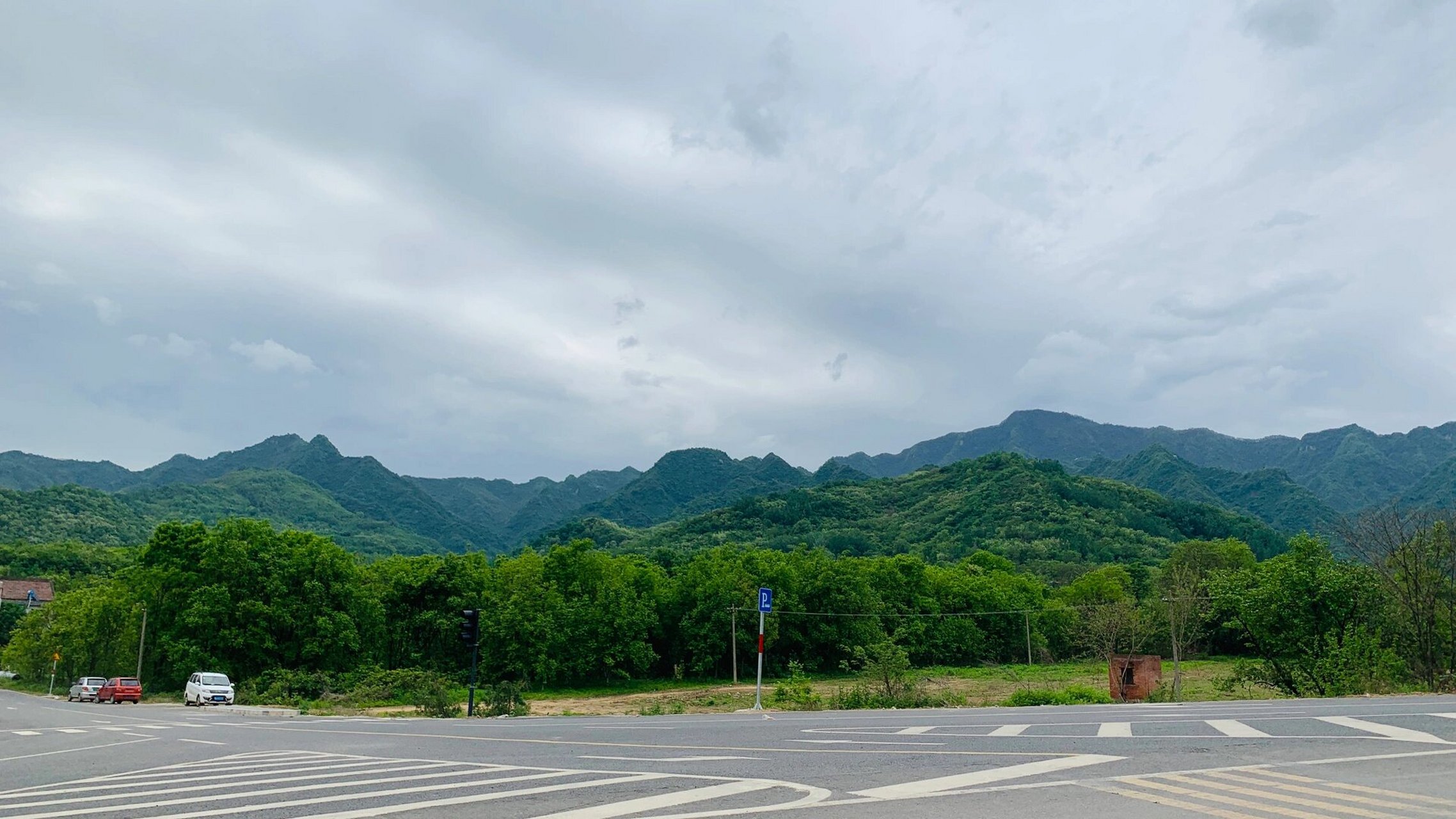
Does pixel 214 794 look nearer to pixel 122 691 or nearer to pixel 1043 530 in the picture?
pixel 122 691

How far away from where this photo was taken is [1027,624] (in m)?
84.4

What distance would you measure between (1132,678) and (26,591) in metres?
134

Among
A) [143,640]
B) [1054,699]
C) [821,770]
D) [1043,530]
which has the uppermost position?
[1043,530]

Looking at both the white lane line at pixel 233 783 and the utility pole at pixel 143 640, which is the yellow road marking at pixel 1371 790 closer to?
the white lane line at pixel 233 783

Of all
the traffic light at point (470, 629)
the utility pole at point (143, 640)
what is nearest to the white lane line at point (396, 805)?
the traffic light at point (470, 629)

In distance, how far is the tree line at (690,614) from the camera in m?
30.8

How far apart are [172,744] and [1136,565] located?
122416 mm

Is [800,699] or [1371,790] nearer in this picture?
[1371,790]

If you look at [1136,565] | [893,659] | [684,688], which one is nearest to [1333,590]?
[893,659]

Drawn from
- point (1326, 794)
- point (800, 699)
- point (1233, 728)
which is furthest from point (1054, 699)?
point (1326, 794)

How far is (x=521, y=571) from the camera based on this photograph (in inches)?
2803

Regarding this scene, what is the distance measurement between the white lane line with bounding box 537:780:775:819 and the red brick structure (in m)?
28.0

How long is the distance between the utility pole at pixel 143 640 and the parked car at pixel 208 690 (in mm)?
14001

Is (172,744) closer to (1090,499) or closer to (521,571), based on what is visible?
(521,571)
